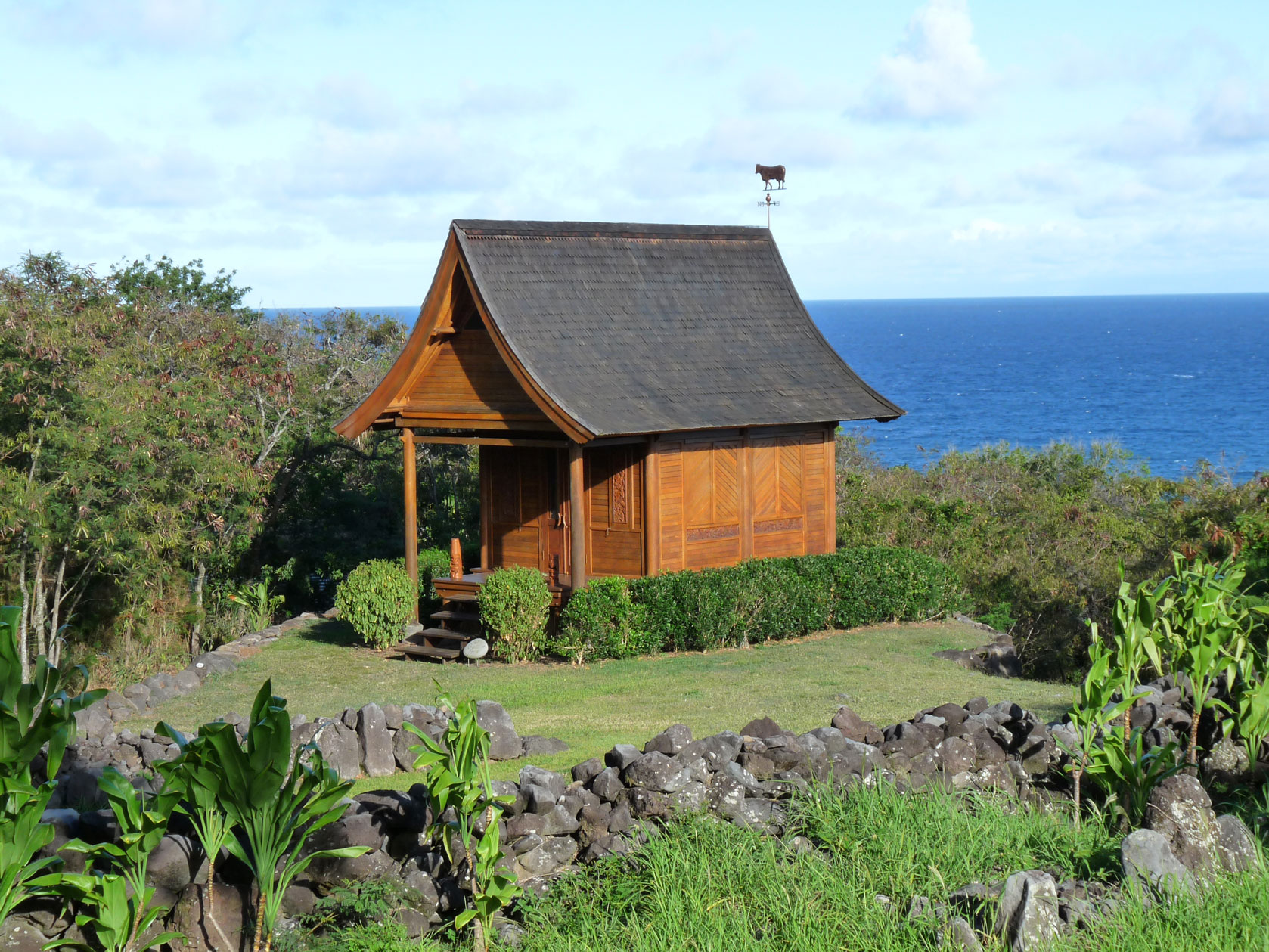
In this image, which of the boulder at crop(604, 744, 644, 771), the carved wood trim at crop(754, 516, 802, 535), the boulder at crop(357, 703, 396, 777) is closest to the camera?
the boulder at crop(604, 744, 644, 771)

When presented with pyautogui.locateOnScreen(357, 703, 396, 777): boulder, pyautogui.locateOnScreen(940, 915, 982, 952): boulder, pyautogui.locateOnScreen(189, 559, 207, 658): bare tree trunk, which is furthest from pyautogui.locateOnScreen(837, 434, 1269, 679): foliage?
pyautogui.locateOnScreen(189, 559, 207, 658): bare tree trunk

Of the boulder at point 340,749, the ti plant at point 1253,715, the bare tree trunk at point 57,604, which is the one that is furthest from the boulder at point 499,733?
the bare tree trunk at point 57,604

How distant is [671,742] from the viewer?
8.68 metres

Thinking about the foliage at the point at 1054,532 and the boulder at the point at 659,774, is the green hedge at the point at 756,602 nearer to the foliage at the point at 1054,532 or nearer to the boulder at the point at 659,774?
the foliage at the point at 1054,532

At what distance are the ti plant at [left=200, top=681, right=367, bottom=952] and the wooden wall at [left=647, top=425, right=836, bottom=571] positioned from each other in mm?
10356

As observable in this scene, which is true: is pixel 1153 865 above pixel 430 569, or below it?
above

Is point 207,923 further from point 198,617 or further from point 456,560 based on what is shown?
point 198,617

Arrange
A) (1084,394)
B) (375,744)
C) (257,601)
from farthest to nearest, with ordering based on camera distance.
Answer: (1084,394) → (257,601) → (375,744)

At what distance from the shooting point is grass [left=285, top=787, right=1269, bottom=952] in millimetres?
6617

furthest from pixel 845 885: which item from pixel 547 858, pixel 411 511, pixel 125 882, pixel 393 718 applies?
pixel 411 511

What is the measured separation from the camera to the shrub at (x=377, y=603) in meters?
17.5

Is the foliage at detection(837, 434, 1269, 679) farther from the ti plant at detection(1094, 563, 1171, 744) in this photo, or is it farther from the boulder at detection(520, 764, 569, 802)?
the boulder at detection(520, 764, 569, 802)

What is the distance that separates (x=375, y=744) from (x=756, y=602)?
7.67 m

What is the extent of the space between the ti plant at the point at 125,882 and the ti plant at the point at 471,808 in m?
1.49
